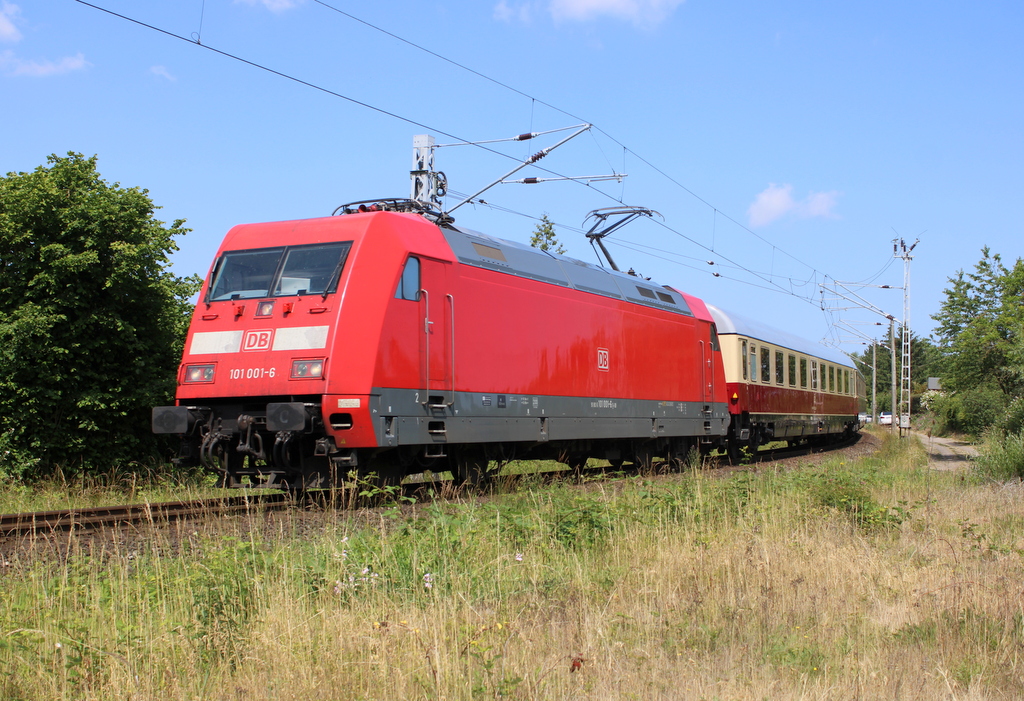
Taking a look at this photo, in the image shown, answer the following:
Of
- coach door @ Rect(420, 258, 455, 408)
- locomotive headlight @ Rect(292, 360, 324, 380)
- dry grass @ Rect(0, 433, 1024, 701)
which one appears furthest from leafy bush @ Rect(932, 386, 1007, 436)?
locomotive headlight @ Rect(292, 360, 324, 380)

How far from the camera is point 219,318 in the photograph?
1035 cm

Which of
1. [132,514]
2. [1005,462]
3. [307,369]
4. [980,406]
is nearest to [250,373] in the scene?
[307,369]

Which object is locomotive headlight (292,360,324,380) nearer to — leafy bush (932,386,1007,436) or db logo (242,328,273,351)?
db logo (242,328,273,351)

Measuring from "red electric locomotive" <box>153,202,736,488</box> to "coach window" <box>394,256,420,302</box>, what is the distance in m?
0.02

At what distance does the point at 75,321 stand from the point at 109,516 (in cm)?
531

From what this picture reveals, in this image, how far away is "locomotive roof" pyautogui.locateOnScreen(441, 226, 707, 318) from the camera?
1166 centimetres

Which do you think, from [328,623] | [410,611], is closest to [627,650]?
[410,611]

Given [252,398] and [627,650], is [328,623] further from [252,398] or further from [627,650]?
[252,398]

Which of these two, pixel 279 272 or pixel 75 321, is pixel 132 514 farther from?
pixel 75 321

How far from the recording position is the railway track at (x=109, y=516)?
807 centimetres

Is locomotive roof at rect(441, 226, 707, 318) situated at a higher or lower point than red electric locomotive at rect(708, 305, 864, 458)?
higher

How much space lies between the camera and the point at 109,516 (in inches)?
338

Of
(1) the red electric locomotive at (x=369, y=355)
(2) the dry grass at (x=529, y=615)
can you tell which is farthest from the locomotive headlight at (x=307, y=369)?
(2) the dry grass at (x=529, y=615)

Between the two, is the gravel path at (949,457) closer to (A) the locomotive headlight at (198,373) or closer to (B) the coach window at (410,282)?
(B) the coach window at (410,282)
